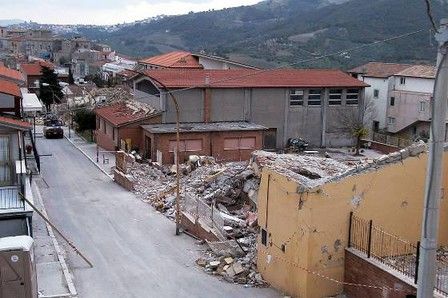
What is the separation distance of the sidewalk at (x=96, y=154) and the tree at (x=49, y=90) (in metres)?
24.1

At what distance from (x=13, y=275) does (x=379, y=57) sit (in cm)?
10529

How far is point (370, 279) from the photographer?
554 inches

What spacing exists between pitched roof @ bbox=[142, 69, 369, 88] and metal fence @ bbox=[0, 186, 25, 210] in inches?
916

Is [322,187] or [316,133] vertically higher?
[322,187]

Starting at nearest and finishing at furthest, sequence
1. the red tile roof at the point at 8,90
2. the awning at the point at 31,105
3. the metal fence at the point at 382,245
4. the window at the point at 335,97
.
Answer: the metal fence at the point at 382,245 < the red tile roof at the point at 8,90 < the awning at the point at 31,105 < the window at the point at 335,97

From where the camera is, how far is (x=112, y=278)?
17703 millimetres

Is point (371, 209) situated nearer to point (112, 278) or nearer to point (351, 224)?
point (351, 224)

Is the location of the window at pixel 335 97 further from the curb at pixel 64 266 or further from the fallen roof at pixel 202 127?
the curb at pixel 64 266

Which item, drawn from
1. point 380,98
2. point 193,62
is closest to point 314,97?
point 380,98

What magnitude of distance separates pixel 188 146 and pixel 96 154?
891 centimetres

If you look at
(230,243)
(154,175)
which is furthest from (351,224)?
(154,175)

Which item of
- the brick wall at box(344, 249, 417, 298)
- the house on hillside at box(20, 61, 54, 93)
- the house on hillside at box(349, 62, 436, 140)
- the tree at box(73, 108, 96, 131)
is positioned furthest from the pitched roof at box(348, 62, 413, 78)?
the house on hillside at box(20, 61, 54, 93)

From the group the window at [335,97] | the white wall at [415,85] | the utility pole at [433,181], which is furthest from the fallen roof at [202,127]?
the utility pole at [433,181]

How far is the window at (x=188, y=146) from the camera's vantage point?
37.5 meters
